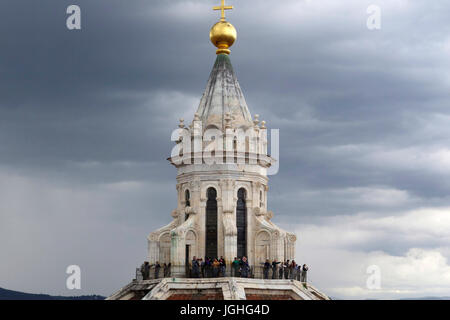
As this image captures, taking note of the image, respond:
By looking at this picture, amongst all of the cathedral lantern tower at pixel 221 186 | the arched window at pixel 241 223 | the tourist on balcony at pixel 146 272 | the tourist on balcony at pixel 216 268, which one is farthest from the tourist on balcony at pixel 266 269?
the tourist on balcony at pixel 146 272

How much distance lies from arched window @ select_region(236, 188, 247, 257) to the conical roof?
4.40 m

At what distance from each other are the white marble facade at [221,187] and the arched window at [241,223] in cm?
6

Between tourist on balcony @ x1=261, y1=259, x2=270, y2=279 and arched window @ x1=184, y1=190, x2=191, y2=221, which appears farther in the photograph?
arched window @ x1=184, y1=190, x2=191, y2=221

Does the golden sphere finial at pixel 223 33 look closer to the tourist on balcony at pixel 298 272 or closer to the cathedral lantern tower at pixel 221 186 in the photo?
the cathedral lantern tower at pixel 221 186

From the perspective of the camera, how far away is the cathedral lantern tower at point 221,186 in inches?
2103

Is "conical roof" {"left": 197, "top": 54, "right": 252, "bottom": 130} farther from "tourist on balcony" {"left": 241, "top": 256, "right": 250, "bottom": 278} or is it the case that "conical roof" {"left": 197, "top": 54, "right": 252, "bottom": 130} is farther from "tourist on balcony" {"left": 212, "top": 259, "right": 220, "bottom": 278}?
"tourist on balcony" {"left": 212, "top": 259, "right": 220, "bottom": 278}

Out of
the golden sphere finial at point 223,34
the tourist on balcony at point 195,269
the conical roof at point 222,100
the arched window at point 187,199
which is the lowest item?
the tourist on balcony at point 195,269

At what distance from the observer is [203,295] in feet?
164

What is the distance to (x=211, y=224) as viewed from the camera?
53.8 meters

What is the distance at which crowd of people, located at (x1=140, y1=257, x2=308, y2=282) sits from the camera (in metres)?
51.1

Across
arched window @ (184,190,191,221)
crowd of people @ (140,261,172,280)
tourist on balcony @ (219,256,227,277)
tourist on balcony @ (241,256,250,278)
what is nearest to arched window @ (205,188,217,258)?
arched window @ (184,190,191,221)

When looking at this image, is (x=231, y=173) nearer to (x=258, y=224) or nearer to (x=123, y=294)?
(x=258, y=224)
